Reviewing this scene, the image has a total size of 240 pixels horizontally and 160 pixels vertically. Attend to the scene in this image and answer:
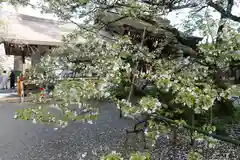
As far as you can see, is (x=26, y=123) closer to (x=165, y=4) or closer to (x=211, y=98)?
(x=165, y=4)

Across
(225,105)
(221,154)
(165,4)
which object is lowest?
(221,154)

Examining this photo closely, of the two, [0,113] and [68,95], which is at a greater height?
[68,95]

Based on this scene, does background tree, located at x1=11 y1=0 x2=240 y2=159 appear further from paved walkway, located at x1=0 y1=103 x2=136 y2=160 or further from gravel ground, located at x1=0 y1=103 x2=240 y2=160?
paved walkway, located at x1=0 y1=103 x2=136 y2=160

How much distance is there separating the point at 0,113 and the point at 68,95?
564 centimetres

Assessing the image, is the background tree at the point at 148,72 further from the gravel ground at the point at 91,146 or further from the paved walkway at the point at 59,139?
the paved walkway at the point at 59,139

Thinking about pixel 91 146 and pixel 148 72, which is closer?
pixel 148 72

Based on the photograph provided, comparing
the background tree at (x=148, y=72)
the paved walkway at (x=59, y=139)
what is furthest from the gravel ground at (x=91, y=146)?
the background tree at (x=148, y=72)

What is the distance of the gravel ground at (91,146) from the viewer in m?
3.85

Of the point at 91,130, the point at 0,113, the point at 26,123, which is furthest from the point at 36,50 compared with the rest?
the point at 91,130

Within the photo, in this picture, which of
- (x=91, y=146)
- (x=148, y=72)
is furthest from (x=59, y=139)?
(x=148, y=72)

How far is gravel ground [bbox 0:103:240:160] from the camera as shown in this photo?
12.6 ft

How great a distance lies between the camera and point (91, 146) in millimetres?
4242

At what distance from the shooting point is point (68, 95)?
1.96m

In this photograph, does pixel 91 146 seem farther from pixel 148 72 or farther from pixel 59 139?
pixel 148 72
